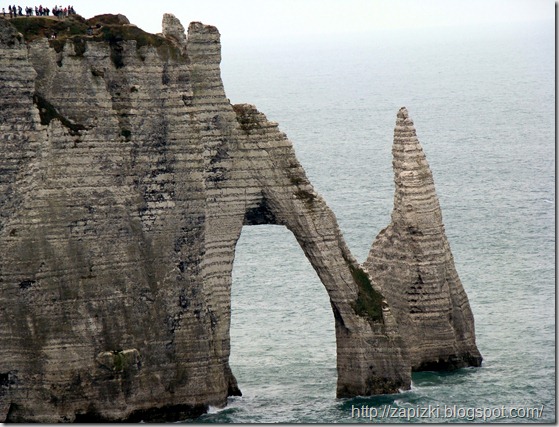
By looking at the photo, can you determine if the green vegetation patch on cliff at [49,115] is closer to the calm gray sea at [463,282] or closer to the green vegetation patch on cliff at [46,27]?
the green vegetation patch on cliff at [46,27]

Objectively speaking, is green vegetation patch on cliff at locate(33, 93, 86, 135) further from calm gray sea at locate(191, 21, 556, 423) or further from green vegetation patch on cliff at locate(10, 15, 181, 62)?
calm gray sea at locate(191, 21, 556, 423)

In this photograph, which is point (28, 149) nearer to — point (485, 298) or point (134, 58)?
point (134, 58)

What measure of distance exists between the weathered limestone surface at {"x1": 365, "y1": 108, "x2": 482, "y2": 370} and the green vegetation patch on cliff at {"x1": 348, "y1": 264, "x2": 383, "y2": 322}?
329cm

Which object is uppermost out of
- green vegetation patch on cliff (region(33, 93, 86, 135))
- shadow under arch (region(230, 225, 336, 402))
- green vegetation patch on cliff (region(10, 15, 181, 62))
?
green vegetation patch on cliff (region(10, 15, 181, 62))

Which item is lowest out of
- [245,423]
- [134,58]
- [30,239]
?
[245,423]

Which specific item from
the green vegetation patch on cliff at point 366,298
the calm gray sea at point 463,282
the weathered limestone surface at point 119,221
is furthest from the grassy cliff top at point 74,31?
the calm gray sea at point 463,282

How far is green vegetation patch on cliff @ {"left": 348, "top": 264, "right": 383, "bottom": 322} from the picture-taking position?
89.6 meters

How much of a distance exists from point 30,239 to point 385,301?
15.3 meters

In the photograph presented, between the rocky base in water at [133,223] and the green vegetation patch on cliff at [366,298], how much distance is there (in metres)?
0.13

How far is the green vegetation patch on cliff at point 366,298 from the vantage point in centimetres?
8962

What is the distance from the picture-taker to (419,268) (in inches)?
3674

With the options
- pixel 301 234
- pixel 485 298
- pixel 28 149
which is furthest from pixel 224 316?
pixel 485 298

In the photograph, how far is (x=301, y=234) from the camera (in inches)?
3521

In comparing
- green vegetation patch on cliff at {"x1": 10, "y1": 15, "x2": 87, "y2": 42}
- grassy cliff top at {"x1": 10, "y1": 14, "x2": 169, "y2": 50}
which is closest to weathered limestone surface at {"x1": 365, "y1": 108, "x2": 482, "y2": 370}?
grassy cliff top at {"x1": 10, "y1": 14, "x2": 169, "y2": 50}
